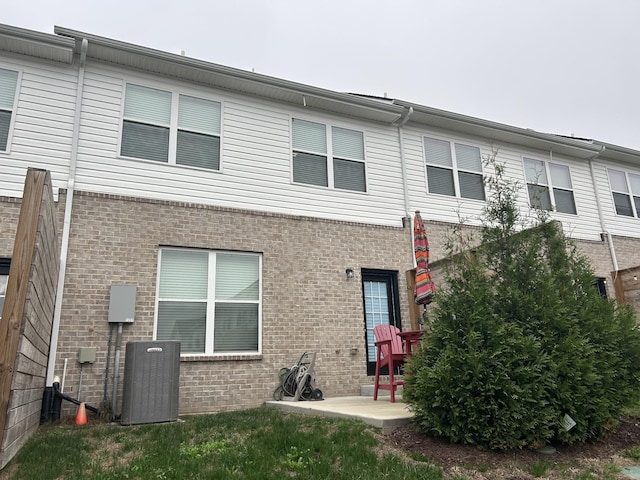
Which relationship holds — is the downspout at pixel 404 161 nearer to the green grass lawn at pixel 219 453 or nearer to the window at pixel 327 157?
the window at pixel 327 157

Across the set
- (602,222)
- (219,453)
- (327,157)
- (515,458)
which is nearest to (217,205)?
(327,157)

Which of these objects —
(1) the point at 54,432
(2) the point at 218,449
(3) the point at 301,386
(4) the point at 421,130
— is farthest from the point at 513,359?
(4) the point at 421,130

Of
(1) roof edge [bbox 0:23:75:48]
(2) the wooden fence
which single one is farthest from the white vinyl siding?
(2) the wooden fence

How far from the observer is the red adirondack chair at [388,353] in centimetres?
659

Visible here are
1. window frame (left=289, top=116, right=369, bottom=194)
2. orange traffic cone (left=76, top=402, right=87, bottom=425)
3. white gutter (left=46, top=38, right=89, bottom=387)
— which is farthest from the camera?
window frame (left=289, top=116, right=369, bottom=194)

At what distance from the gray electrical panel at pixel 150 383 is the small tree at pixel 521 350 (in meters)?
3.05

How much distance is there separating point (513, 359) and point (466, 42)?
1077 inches

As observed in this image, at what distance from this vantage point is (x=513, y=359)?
14.1 ft

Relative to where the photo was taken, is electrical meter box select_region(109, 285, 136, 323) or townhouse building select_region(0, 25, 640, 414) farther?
townhouse building select_region(0, 25, 640, 414)

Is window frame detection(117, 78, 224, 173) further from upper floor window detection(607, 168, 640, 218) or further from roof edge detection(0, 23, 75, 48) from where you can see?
upper floor window detection(607, 168, 640, 218)

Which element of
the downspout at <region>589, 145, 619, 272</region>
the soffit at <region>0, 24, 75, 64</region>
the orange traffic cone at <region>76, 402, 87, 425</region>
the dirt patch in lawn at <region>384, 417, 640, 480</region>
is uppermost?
the soffit at <region>0, 24, 75, 64</region>

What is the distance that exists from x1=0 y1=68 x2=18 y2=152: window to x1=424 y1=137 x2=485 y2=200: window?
7.37 metres

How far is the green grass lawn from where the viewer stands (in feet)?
12.4

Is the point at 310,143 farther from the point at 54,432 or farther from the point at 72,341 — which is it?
the point at 54,432
